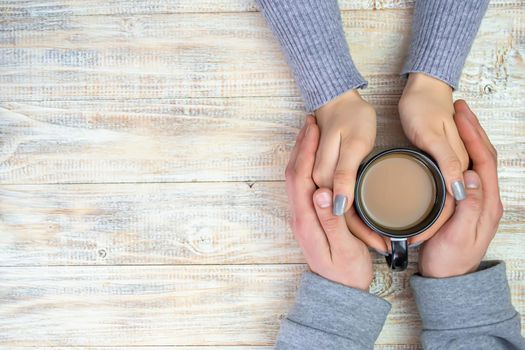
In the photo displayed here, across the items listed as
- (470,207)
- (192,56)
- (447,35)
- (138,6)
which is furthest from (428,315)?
(138,6)

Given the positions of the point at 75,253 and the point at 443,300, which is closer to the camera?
the point at 443,300

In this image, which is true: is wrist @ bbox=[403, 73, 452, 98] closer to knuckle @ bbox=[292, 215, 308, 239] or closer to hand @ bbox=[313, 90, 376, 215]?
hand @ bbox=[313, 90, 376, 215]

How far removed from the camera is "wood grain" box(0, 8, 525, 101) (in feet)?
3.11

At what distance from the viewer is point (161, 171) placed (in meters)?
0.97

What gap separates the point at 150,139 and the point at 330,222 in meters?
0.34

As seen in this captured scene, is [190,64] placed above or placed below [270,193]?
above

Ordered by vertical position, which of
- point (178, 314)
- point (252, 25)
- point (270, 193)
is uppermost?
point (252, 25)

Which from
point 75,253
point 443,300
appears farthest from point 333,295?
point 75,253

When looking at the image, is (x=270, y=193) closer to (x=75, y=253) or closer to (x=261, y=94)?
(x=261, y=94)

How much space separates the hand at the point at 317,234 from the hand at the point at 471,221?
0.36 feet

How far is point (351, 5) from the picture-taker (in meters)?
0.96

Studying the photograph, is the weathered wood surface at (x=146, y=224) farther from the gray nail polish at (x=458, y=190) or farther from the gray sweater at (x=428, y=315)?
the gray nail polish at (x=458, y=190)

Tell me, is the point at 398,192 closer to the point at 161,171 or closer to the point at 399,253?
the point at 399,253

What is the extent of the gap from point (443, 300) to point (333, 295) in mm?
163
